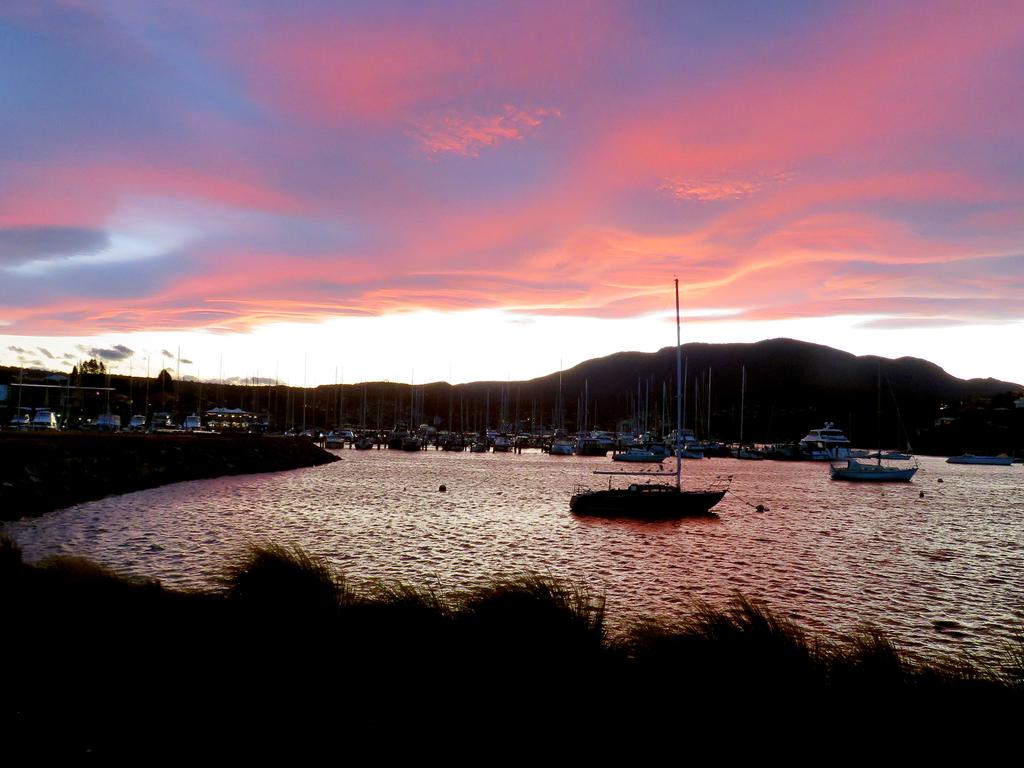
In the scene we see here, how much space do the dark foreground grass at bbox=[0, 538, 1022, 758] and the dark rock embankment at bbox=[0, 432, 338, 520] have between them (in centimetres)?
3310

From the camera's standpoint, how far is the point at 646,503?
44.2 m

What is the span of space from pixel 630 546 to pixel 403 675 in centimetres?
2937

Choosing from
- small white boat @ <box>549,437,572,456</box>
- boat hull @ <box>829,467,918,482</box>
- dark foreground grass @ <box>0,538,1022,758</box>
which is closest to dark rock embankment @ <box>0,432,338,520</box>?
dark foreground grass @ <box>0,538,1022,758</box>

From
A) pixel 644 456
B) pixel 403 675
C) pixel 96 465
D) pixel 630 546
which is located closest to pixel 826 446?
pixel 644 456

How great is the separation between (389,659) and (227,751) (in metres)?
2.45

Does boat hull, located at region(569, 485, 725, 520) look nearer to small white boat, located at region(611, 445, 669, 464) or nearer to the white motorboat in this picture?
small white boat, located at region(611, 445, 669, 464)

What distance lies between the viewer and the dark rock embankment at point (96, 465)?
39969 millimetres

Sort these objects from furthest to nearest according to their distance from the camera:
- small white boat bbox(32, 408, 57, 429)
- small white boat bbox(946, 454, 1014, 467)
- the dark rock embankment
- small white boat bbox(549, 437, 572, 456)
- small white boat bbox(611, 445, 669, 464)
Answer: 1. small white boat bbox(549, 437, 572, 456)
2. small white boat bbox(946, 454, 1014, 467)
3. small white boat bbox(611, 445, 669, 464)
4. small white boat bbox(32, 408, 57, 429)
5. the dark rock embankment

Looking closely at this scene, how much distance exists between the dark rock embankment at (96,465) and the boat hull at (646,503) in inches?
1303

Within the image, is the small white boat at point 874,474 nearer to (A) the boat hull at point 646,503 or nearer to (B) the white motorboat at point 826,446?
(A) the boat hull at point 646,503

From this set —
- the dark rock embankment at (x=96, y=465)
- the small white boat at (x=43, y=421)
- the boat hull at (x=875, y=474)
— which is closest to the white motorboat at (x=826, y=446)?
the boat hull at (x=875, y=474)

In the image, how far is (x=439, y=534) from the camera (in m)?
39.5

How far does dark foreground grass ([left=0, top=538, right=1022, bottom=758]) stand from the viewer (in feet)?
24.9

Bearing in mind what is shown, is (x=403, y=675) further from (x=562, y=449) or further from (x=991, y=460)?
(x=991, y=460)
